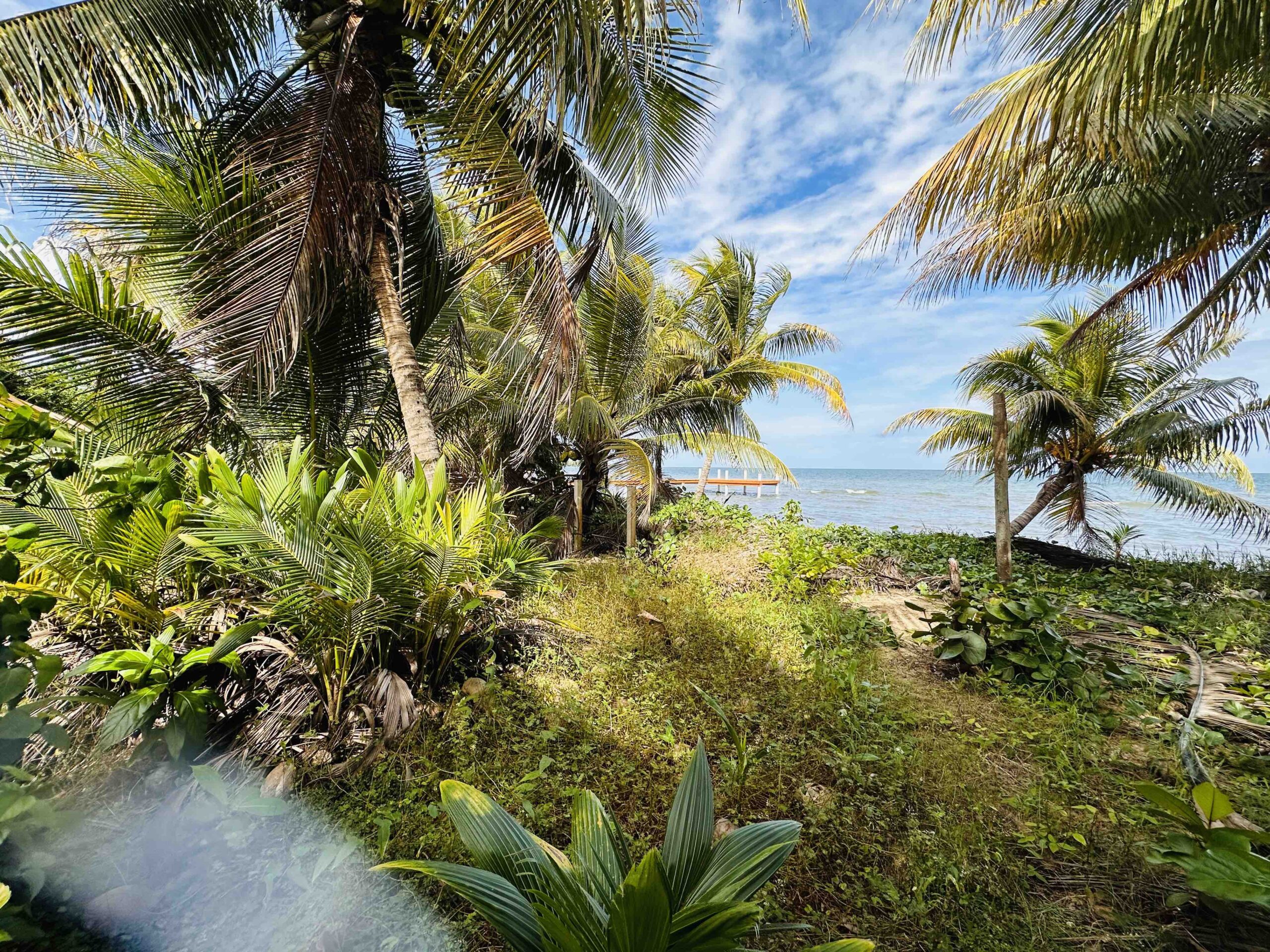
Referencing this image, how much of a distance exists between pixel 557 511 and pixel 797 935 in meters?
6.52

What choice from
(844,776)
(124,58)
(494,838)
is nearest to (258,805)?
(494,838)

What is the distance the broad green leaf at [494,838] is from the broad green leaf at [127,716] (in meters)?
1.13

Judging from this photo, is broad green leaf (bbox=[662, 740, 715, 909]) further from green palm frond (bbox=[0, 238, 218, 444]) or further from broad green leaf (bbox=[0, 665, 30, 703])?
green palm frond (bbox=[0, 238, 218, 444])

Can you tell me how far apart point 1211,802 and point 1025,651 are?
1.79 m

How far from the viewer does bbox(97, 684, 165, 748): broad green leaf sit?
1.53 m

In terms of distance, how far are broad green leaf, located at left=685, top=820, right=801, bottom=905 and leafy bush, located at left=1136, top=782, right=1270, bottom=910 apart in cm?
103

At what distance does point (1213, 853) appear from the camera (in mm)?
1307

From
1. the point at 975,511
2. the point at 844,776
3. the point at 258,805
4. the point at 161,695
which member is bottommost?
the point at 975,511

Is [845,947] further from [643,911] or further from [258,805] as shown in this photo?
[258,805]

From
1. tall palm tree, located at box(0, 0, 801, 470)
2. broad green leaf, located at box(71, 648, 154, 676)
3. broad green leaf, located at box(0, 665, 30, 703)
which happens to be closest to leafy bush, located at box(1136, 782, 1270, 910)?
broad green leaf, located at box(0, 665, 30, 703)

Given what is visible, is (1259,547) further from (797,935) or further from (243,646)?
(243,646)

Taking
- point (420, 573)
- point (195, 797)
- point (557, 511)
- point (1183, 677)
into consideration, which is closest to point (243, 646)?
point (195, 797)

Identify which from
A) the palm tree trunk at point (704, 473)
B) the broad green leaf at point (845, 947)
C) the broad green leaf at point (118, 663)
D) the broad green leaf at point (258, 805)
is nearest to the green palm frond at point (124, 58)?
the broad green leaf at point (118, 663)

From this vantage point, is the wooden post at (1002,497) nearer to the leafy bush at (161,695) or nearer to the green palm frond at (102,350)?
the leafy bush at (161,695)
